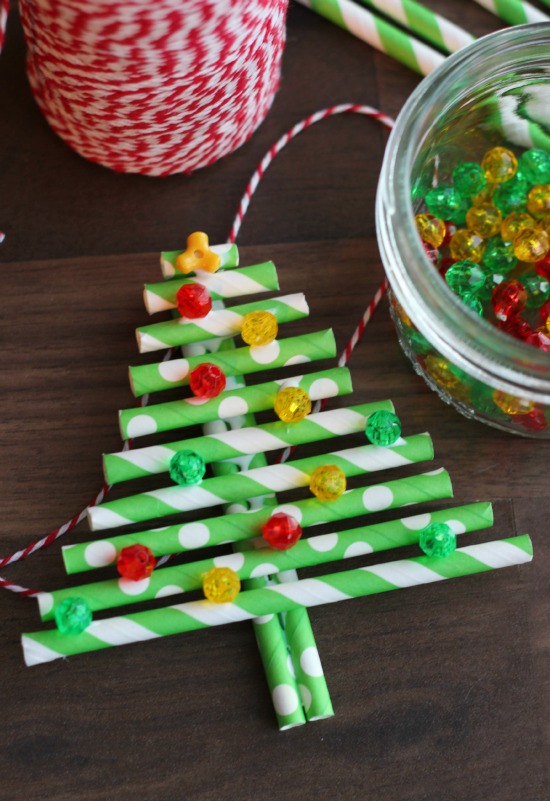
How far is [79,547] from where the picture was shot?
0.67m

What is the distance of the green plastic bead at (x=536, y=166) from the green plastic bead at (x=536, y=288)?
8cm

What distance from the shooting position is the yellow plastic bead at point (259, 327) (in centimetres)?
69

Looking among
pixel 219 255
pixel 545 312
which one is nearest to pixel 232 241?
pixel 219 255

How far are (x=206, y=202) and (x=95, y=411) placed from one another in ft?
0.67

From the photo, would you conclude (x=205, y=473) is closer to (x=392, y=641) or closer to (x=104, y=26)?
(x=392, y=641)

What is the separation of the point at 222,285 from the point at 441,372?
7.3 inches

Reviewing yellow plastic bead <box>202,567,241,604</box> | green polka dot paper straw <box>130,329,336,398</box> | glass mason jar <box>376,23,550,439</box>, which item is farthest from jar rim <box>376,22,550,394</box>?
yellow plastic bead <box>202,567,241,604</box>

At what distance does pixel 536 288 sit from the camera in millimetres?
728

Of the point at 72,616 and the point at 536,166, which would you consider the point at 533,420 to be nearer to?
the point at 536,166

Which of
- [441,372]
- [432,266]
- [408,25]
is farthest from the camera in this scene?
[408,25]

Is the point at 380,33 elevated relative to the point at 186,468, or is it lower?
elevated

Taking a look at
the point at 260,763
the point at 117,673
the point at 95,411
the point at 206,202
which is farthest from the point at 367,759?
the point at 206,202

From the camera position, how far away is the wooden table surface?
68cm

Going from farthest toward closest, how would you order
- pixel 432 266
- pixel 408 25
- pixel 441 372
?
pixel 408 25
pixel 441 372
pixel 432 266
